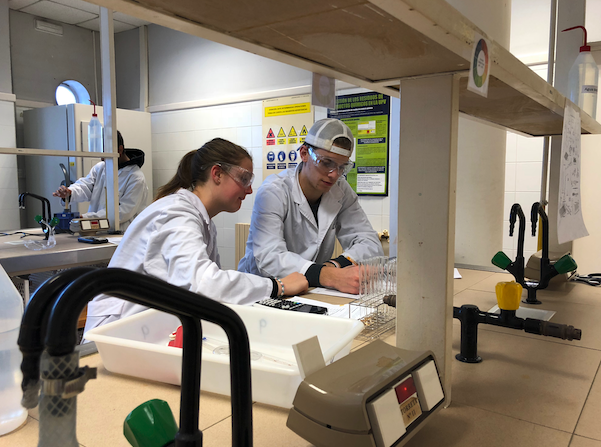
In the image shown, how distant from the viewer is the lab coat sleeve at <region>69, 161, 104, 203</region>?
13.5 feet

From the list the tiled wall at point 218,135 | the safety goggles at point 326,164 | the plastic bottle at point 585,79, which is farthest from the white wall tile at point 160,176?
the plastic bottle at point 585,79

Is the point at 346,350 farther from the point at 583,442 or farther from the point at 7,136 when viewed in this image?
the point at 7,136

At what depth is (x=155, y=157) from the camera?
5535 millimetres

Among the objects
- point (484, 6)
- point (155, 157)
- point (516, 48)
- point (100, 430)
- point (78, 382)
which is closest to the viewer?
point (78, 382)

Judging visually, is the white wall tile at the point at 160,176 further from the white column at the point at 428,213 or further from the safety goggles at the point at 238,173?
the white column at the point at 428,213

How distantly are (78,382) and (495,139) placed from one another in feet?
7.56

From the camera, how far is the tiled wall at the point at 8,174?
4.92m

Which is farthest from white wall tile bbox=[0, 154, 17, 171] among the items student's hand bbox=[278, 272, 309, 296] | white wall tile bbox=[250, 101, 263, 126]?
student's hand bbox=[278, 272, 309, 296]

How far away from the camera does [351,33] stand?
60 cm

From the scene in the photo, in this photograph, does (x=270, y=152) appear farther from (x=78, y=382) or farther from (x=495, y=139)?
(x=78, y=382)

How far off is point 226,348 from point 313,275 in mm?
867

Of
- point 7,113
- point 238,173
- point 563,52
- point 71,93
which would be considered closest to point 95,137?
point 7,113

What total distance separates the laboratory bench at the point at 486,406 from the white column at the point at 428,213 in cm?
9

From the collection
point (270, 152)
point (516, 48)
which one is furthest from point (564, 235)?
point (270, 152)
